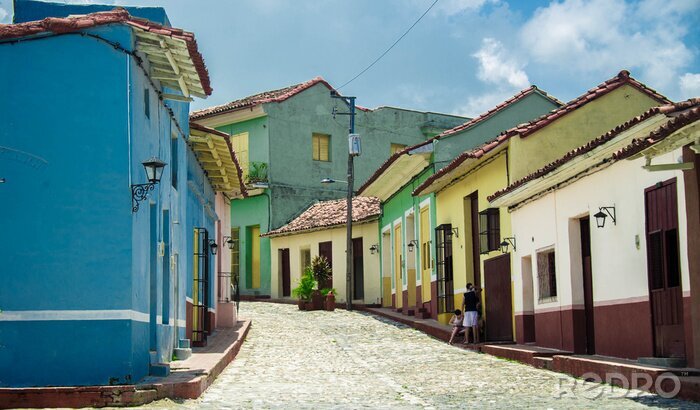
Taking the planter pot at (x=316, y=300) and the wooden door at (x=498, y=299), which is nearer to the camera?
the wooden door at (x=498, y=299)

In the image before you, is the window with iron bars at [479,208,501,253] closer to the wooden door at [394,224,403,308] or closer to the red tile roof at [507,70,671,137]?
the red tile roof at [507,70,671,137]

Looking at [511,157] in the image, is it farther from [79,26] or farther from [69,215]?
[69,215]

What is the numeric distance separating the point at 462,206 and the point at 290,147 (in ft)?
52.1

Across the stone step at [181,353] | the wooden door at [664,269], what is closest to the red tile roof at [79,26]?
the stone step at [181,353]

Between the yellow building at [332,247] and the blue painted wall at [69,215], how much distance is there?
2072 cm

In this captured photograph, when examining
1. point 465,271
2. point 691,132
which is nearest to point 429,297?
point 465,271

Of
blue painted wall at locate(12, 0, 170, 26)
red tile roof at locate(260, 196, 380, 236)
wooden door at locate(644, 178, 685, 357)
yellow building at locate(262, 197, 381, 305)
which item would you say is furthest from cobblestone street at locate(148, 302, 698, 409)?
red tile roof at locate(260, 196, 380, 236)

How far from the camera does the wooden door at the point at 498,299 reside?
1942 centimetres

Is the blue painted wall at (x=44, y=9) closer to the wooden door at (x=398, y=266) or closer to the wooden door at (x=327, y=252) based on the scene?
the wooden door at (x=398, y=266)

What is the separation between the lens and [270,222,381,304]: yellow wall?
108 feet

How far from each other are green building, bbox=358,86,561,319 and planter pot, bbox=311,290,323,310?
2.31 meters

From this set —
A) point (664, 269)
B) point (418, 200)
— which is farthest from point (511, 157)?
point (418, 200)

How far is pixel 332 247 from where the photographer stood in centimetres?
3441

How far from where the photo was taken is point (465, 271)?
22.2 m
